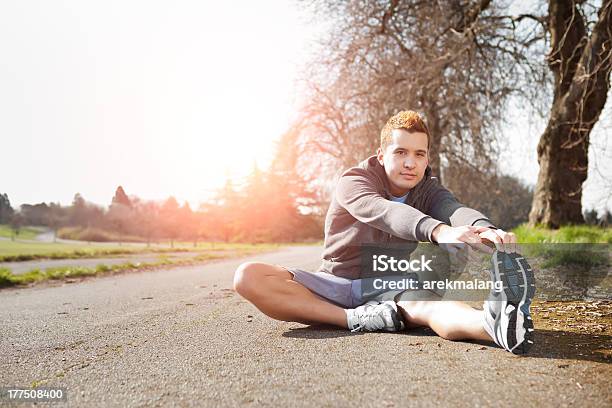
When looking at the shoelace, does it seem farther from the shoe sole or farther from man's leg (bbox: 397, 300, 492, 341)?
the shoe sole

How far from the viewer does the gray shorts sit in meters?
3.06

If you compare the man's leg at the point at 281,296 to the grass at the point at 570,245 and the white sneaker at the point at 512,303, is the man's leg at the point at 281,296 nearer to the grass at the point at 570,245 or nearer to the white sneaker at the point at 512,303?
the white sneaker at the point at 512,303

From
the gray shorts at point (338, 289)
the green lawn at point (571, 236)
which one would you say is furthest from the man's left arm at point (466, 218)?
the green lawn at point (571, 236)

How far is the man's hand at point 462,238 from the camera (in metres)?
2.22

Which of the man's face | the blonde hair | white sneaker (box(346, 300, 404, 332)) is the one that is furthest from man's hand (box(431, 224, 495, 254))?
the blonde hair

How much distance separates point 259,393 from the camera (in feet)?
5.72

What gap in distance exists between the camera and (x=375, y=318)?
2818mm

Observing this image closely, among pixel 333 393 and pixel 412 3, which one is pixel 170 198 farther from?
pixel 333 393

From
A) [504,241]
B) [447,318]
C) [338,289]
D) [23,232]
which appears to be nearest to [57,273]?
[23,232]

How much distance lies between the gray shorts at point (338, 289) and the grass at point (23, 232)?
10.7 meters

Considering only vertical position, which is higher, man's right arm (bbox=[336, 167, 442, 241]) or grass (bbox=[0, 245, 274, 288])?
man's right arm (bbox=[336, 167, 442, 241])

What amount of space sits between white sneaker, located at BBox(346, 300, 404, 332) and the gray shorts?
127mm

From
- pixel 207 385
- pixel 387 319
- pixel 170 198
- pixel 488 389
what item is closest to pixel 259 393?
pixel 207 385

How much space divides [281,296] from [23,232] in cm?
1234
